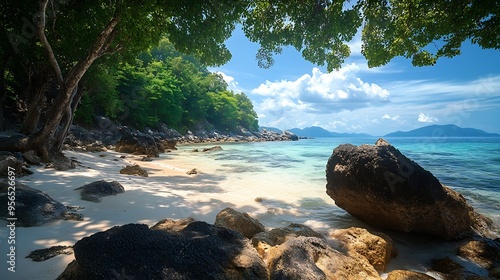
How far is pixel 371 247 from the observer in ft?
10.7

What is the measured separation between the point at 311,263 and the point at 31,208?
3802 millimetres

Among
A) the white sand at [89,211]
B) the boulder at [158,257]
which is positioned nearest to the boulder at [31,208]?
the white sand at [89,211]

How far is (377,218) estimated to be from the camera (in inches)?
180

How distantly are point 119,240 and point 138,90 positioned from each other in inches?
1359

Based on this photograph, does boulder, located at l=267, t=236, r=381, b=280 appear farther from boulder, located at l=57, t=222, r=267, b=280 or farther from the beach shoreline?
the beach shoreline

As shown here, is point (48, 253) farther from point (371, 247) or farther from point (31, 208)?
point (371, 247)

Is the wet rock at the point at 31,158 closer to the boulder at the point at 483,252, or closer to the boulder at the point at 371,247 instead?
the boulder at the point at 371,247

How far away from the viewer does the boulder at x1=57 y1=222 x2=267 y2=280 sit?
5.13 ft

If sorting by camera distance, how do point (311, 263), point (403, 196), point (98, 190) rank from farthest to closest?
point (98, 190)
point (403, 196)
point (311, 263)

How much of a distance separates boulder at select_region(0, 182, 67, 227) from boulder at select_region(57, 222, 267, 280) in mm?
2005

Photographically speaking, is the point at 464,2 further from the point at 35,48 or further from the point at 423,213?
the point at 35,48

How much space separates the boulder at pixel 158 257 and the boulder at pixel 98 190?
312 centimetres

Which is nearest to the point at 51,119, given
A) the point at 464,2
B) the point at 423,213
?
the point at 423,213

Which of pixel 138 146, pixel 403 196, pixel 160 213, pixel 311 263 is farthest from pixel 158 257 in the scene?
pixel 138 146
